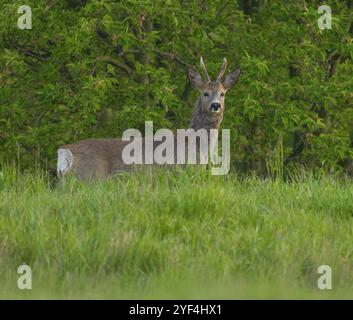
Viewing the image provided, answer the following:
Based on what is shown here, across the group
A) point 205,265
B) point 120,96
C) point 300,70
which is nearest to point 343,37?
point 300,70

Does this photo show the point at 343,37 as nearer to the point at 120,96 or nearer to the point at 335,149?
the point at 335,149

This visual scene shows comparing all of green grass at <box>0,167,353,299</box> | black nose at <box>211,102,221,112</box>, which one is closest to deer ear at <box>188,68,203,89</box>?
black nose at <box>211,102,221,112</box>

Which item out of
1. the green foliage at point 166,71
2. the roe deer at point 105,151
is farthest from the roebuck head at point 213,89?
the green foliage at point 166,71


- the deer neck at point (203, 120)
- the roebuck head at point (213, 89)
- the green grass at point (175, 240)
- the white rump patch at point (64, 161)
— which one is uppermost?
the roebuck head at point (213, 89)

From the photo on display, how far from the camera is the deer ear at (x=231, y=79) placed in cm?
1262

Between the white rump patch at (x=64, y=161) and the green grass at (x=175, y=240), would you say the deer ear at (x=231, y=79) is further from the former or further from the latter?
the green grass at (x=175, y=240)

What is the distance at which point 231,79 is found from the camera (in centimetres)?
1270

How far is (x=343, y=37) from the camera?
14.6m

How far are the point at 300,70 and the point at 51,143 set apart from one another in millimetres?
3713

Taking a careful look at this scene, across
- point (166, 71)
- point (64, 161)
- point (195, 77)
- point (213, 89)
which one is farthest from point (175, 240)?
point (166, 71)

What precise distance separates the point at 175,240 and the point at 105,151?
399cm

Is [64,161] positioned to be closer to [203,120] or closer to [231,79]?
[203,120]

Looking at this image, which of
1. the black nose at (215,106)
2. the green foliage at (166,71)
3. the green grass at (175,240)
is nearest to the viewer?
the green grass at (175,240)
